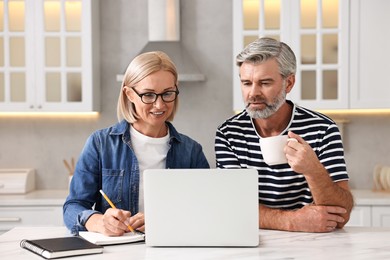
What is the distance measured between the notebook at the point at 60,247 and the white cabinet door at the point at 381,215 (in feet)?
8.16

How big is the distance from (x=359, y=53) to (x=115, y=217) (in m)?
2.63

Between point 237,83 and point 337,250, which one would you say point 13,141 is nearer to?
point 237,83

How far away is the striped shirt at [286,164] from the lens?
2.59m

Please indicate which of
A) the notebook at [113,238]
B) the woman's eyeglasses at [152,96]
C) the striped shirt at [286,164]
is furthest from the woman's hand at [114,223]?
the striped shirt at [286,164]

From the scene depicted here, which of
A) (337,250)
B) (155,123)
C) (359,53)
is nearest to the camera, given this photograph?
(337,250)

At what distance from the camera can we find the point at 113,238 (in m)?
2.18

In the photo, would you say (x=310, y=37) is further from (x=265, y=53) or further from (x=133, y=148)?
(x=133, y=148)

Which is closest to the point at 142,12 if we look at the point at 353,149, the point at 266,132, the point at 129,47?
the point at 129,47

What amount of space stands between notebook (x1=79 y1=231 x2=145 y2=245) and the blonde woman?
108 mm

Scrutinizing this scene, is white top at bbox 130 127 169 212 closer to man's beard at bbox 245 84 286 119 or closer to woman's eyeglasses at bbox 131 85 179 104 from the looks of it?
woman's eyeglasses at bbox 131 85 179 104

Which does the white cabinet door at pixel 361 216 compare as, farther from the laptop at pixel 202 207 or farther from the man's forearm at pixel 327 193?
the laptop at pixel 202 207

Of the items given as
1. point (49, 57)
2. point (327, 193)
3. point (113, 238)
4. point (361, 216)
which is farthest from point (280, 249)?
point (49, 57)

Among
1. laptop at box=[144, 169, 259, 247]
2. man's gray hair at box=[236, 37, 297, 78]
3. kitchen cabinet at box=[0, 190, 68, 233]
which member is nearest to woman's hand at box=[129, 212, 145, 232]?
laptop at box=[144, 169, 259, 247]

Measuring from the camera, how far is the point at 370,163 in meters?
4.72
